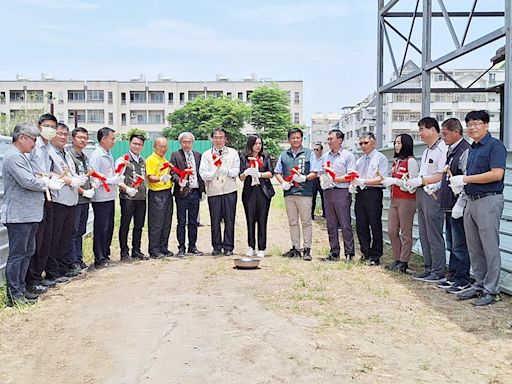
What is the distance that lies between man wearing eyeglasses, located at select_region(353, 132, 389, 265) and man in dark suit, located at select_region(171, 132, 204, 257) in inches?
81.5

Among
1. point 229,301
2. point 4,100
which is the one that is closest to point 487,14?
point 229,301

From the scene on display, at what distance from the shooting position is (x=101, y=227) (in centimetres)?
740

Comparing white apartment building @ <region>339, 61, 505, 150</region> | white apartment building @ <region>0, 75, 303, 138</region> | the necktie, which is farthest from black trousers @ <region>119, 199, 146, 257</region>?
white apartment building @ <region>0, 75, 303, 138</region>

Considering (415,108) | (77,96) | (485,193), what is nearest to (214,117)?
(415,108)

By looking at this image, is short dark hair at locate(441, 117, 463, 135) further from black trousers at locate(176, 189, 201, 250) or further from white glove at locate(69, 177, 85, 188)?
white glove at locate(69, 177, 85, 188)

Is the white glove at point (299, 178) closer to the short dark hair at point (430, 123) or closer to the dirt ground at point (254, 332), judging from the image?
the dirt ground at point (254, 332)

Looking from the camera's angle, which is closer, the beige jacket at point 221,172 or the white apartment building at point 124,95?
the beige jacket at point 221,172

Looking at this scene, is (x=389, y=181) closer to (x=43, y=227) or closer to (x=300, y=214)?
(x=300, y=214)

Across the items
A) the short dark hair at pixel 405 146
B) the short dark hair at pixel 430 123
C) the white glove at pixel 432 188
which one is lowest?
the white glove at pixel 432 188

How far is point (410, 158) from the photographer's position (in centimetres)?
686

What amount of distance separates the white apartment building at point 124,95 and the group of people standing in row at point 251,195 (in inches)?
2194

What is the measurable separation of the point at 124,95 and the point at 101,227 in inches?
2319

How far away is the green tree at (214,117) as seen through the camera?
154 feet

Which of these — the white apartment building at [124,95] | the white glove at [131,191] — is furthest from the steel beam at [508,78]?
the white apartment building at [124,95]
